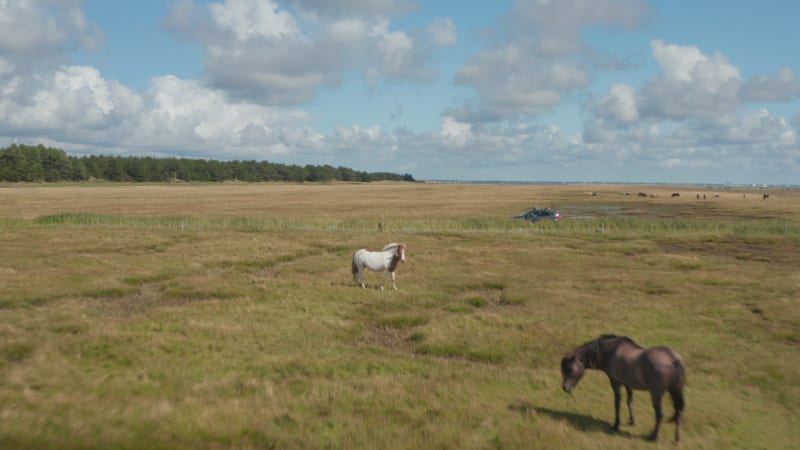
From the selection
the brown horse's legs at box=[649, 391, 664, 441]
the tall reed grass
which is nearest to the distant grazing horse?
the brown horse's legs at box=[649, 391, 664, 441]

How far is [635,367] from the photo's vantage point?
826 centimetres

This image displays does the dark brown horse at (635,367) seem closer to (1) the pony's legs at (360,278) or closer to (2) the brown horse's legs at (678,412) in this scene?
(2) the brown horse's legs at (678,412)

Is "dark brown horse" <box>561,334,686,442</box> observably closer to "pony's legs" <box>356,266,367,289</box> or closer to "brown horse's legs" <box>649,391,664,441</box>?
"brown horse's legs" <box>649,391,664,441</box>

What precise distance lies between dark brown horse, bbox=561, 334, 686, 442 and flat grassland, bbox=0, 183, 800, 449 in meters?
0.68

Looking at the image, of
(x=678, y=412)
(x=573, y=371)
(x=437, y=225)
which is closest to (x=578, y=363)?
(x=573, y=371)

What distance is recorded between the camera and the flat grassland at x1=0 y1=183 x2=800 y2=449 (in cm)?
855

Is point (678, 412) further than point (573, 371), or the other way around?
point (573, 371)

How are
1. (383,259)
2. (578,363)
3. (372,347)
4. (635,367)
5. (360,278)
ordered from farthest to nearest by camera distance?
Answer: (360,278) → (383,259) → (372,347) → (578,363) → (635,367)

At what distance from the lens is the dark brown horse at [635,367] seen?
26.1 feet

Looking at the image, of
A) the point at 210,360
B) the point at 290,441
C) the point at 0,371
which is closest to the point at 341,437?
the point at 290,441

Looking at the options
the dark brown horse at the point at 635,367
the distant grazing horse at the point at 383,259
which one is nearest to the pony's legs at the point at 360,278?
the distant grazing horse at the point at 383,259

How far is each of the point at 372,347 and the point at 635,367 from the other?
7.58 meters

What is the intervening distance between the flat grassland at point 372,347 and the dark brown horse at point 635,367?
2.23 ft

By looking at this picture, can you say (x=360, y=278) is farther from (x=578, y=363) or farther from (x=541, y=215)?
(x=541, y=215)
